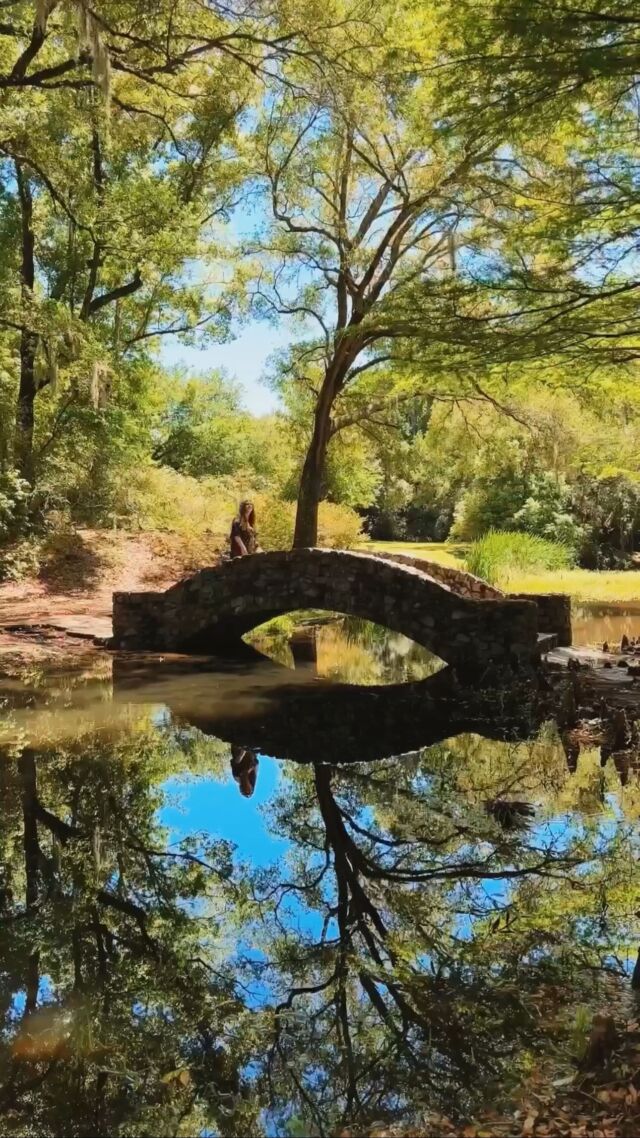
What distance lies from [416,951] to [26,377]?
17617 mm

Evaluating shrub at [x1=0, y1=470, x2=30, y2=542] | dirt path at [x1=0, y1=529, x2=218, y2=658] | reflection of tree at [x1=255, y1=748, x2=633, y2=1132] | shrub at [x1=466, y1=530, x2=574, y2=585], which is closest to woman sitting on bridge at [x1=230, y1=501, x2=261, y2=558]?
dirt path at [x1=0, y1=529, x2=218, y2=658]

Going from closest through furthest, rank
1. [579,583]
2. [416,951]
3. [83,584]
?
→ [416,951], [83,584], [579,583]

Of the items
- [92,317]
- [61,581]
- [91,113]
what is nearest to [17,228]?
[92,317]

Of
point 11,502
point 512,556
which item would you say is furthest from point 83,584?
point 512,556

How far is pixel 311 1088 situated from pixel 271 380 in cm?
1885

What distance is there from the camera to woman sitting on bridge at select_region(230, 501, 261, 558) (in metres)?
14.7

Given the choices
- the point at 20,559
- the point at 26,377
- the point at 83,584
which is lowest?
the point at 83,584

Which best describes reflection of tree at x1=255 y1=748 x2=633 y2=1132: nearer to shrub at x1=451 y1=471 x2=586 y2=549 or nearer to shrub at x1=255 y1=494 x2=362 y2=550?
shrub at x1=255 y1=494 x2=362 y2=550

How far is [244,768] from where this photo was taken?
728cm

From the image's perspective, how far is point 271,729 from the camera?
858cm

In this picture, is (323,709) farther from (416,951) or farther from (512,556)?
(512,556)

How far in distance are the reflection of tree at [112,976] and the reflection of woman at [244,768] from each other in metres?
0.73

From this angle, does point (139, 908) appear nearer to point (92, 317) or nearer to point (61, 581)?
point (61, 581)

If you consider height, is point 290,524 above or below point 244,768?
above
